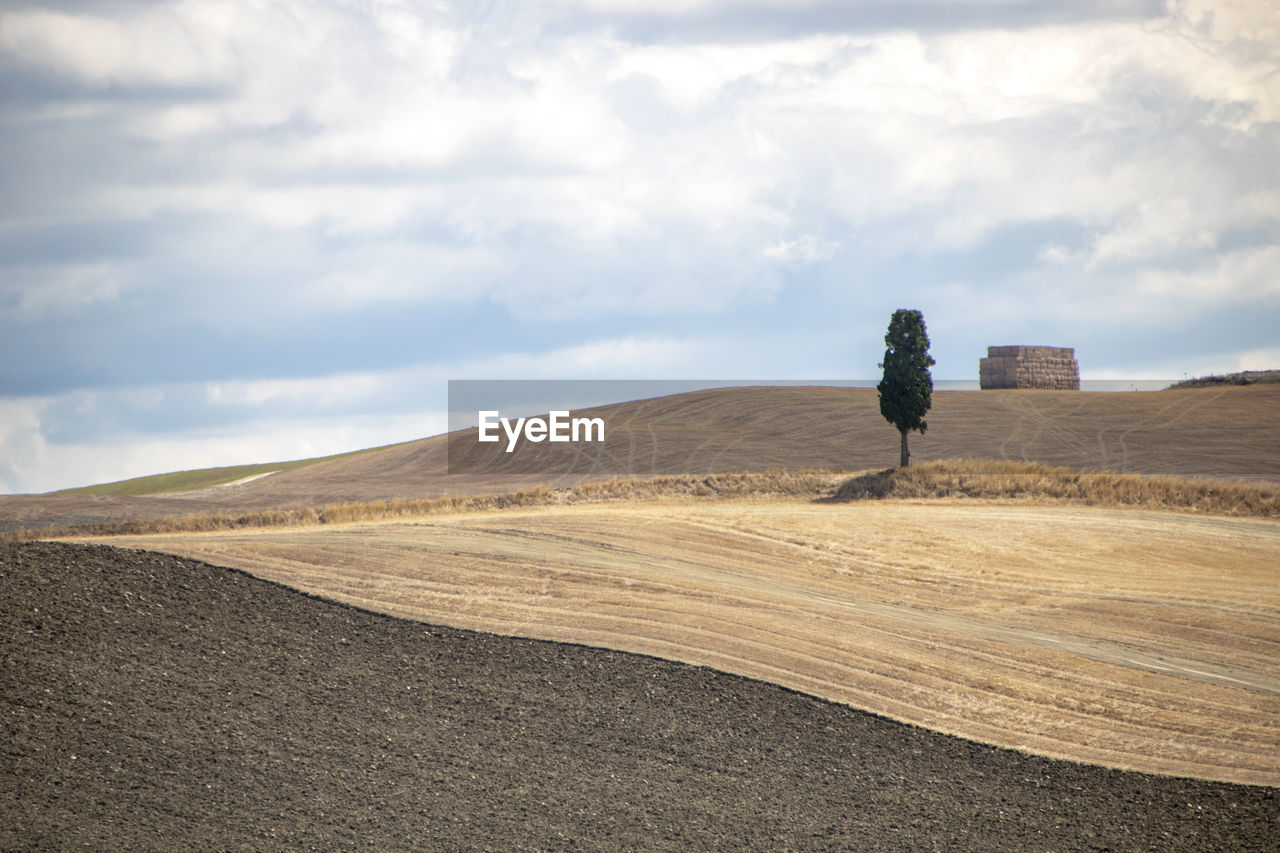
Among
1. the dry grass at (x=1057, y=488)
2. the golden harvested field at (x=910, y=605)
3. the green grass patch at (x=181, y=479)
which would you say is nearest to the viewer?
the golden harvested field at (x=910, y=605)

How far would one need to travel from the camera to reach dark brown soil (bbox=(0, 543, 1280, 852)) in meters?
9.23

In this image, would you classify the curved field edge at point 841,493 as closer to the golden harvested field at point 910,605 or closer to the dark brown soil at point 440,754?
the golden harvested field at point 910,605

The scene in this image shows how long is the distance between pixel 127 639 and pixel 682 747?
733 cm

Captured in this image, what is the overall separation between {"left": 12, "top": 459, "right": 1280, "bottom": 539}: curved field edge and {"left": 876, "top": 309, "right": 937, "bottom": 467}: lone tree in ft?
11.8

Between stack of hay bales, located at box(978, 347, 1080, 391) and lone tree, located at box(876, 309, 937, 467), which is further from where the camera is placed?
stack of hay bales, located at box(978, 347, 1080, 391)

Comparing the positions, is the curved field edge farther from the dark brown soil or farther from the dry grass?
the dark brown soil

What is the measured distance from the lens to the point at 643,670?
1384 cm

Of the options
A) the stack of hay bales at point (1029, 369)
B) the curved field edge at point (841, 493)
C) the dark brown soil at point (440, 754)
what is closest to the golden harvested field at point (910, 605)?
the dark brown soil at point (440, 754)

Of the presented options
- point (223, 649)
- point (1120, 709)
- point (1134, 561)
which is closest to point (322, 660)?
point (223, 649)

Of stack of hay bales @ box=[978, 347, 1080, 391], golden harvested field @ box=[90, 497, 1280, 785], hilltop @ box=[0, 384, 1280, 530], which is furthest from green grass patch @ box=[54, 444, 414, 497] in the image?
golden harvested field @ box=[90, 497, 1280, 785]

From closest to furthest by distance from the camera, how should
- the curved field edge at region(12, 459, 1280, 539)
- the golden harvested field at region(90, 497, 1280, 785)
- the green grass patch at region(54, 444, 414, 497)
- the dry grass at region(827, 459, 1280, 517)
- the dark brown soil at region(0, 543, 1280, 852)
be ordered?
the dark brown soil at region(0, 543, 1280, 852) → the golden harvested field at region(90, 497, 1280, 785) → the curved field edge at region(12, 459, 1280, 539) → the dry grass at region(827, 459, 1280, 517) → the green grass patch at region(54, 444, 414, 497)

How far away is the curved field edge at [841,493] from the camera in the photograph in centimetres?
2889

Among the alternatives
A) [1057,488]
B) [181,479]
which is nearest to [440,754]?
[1057,488]

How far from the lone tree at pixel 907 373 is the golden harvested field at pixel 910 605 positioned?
14.5 m
